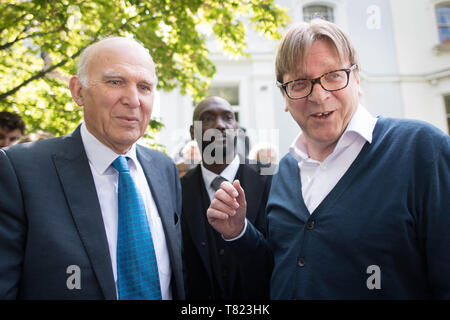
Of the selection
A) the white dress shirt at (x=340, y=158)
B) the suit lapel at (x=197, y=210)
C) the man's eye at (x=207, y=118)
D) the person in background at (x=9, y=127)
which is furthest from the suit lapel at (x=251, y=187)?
the person in background at (x=9, y=127)

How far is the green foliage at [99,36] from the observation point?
145 inches

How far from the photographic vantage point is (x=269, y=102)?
31.2 ft

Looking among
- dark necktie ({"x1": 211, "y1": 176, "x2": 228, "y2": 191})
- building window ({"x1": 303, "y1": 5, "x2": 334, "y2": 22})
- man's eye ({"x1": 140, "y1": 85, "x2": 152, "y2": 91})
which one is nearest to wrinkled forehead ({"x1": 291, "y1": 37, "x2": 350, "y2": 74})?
man's eye ({"x1": 140, "y1": 85, "x2": 152, "y2": 91})

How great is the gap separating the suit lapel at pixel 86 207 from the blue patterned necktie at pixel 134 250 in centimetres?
11

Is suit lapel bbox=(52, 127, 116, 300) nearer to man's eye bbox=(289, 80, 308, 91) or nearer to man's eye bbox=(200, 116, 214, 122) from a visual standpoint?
man's eye bbox=(289, 80, 308, 91)

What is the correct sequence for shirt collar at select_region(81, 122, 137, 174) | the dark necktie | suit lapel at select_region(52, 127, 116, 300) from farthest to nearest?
the dark necktie, shirt collar at select_region(81, 122, 137, 174), suit lapel at select_region(52, 127, 116, 300)

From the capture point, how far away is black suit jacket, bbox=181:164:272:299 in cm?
249

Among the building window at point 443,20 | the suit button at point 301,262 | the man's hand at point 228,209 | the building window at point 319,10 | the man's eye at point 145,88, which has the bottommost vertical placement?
the suit button at point 301,262

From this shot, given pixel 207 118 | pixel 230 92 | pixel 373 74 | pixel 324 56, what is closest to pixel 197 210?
pixel 207 118

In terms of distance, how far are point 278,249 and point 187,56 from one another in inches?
134

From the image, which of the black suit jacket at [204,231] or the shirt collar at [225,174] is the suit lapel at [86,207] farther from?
the shirt collar at [225,174]

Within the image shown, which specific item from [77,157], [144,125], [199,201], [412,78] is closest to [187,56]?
[199,201]

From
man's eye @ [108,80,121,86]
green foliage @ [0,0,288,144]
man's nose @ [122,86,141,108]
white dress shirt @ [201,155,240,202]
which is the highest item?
green foliage @ [0,0,288,144]

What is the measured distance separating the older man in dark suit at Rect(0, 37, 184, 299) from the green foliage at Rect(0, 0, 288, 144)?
184 cm
